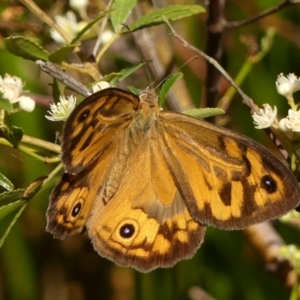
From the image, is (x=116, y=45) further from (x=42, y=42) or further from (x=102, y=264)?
(x=102, y=264)

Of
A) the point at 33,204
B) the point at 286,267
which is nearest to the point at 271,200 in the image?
the point at 286,267

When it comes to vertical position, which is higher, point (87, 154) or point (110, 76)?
point (110, 76)

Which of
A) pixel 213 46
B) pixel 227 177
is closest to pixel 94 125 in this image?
pixel 227 177

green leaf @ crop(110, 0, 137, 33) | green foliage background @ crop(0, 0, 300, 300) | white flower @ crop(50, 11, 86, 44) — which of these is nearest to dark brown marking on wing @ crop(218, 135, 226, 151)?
green leaf @ crop(110, 0, 137, 33)

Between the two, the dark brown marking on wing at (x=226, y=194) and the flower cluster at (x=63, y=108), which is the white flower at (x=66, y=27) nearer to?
the flower cluster at (x=63, y=108)

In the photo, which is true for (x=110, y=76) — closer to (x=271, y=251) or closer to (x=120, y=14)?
(x=120, y=14)

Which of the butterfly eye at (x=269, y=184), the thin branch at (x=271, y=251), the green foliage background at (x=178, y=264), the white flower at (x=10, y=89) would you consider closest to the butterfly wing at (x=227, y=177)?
the butterfly eye at (x=269, y=184)

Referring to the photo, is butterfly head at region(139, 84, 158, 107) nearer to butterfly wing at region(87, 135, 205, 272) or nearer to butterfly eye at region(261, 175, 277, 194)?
butterfly wing at region(87, 135, 205, 272)
